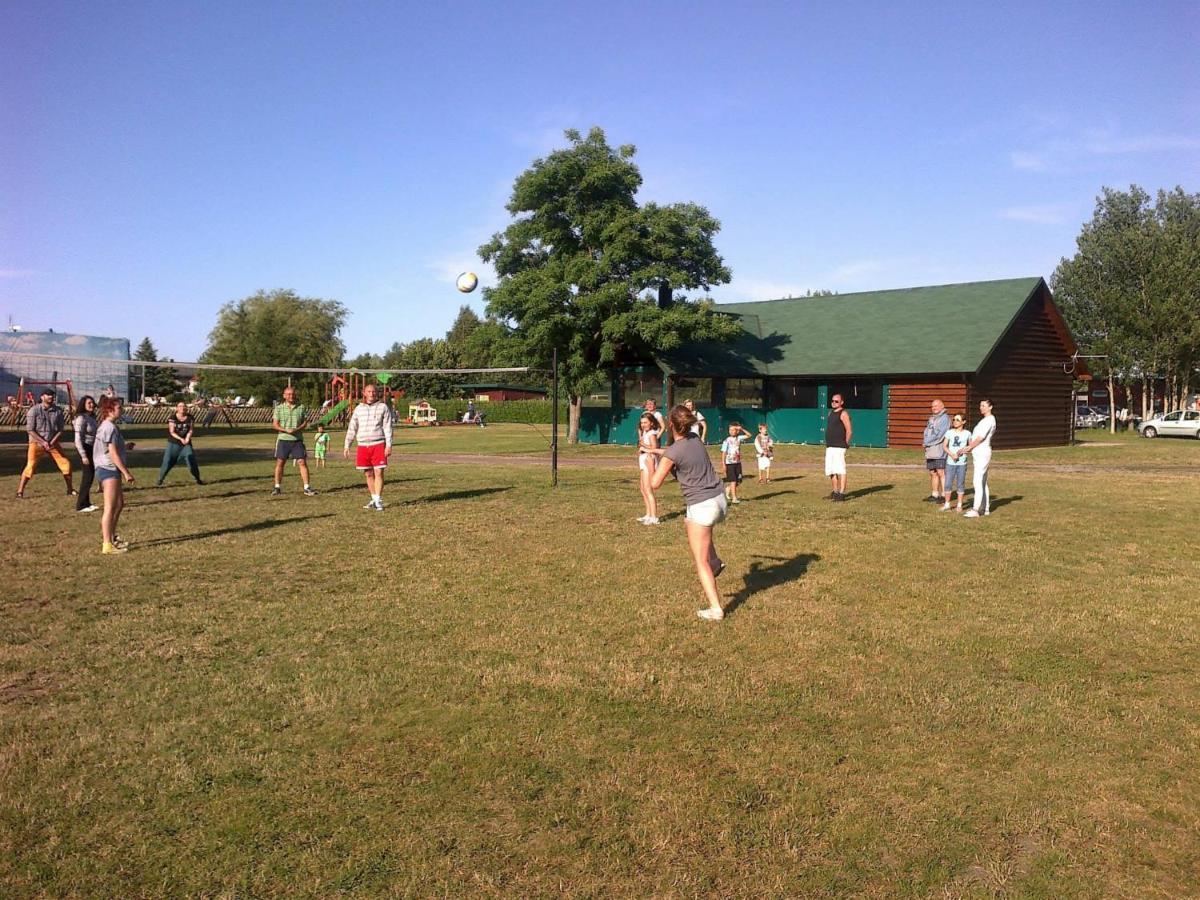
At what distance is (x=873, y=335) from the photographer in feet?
114

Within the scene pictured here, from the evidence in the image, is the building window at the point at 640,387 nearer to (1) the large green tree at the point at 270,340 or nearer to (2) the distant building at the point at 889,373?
(2) the distant building at the point at 889,373

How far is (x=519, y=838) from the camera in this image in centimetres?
372

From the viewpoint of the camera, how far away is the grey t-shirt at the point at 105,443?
382 inches

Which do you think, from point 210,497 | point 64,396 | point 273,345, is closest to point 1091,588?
point 210,497

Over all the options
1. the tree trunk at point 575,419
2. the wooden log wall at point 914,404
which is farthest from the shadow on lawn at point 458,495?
the wooden log wall at point 914,404

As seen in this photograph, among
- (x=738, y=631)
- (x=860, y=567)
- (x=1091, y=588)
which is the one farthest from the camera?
(x=860, y=567)

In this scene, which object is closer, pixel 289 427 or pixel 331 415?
pixel 289 427

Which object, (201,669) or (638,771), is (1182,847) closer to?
(638,771)

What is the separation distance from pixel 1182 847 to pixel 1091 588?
5.29 m

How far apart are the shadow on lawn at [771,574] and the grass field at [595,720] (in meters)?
0.07

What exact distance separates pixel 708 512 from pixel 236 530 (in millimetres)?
7463

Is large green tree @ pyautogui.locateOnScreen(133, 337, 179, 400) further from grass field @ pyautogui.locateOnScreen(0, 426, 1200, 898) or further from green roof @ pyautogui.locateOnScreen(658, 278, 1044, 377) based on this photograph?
grass field @ pyautogui.locateOnScreen(0, 426, 1200, 898)

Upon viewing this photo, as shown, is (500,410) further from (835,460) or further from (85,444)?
(835,460)

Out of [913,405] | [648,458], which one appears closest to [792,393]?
[913,405]
